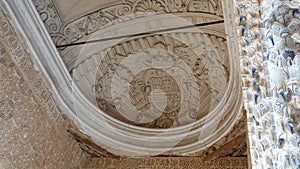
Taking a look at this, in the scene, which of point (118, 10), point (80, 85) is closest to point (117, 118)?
point (80, 85)

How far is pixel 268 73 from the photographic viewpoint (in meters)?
2.29

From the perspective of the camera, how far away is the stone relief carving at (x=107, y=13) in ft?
16.7

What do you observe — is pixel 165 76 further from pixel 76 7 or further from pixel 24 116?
pixel 24 116

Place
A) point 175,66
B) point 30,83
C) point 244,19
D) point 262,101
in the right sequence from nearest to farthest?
point 262,101 < point 244,19 < point 30,83 < point 175,66

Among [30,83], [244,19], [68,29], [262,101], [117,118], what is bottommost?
[117,118]

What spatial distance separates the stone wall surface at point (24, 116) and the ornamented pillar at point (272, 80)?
3.20 meters

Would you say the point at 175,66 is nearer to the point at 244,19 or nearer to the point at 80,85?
the point at 80,85

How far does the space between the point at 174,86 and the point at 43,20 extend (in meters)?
1.73

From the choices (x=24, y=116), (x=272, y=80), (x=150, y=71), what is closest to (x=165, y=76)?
(x=150, y=71)

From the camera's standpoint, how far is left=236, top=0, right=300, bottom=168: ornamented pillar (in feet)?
6.93

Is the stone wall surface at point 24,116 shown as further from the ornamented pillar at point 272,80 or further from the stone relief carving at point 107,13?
the ornamented pillar at point 272,80

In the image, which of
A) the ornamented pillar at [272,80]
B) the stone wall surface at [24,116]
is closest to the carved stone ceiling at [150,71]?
the stone wall surface at [24,116]

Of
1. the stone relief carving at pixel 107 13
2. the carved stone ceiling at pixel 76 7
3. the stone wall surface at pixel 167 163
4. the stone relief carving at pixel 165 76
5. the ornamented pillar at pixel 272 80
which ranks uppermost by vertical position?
the ornamented pillar at pixel 272 80

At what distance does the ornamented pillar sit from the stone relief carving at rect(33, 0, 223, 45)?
258cm
